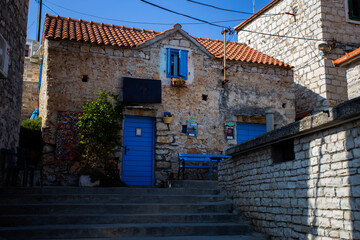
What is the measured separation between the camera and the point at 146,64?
10.8 m

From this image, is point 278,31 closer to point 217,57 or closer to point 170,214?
point 217,57

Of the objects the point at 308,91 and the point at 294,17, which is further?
the point at 294,17

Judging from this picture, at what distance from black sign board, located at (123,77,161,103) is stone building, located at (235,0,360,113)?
551 centimetres

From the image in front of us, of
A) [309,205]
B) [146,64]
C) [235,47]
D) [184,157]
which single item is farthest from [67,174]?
[235,47]

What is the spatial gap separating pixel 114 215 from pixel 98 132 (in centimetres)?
406

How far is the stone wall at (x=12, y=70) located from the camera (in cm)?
666

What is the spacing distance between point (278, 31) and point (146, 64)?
20.3ft

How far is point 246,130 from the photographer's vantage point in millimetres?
11461

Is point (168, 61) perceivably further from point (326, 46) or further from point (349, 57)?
point (326, 46)

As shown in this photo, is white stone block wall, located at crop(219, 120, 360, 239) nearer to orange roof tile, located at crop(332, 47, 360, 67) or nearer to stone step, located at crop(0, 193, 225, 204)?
stone step, located at crop(0, 193, 225, 204)

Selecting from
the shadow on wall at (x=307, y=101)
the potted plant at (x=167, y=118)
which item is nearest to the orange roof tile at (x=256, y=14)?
the shadow on wall at (x=307, y=101)

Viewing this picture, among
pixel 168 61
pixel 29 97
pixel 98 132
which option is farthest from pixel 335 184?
pixel 29 97

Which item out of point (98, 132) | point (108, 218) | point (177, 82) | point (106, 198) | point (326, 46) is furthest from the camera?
point (326, 46)

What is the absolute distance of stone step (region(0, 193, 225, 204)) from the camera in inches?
233
